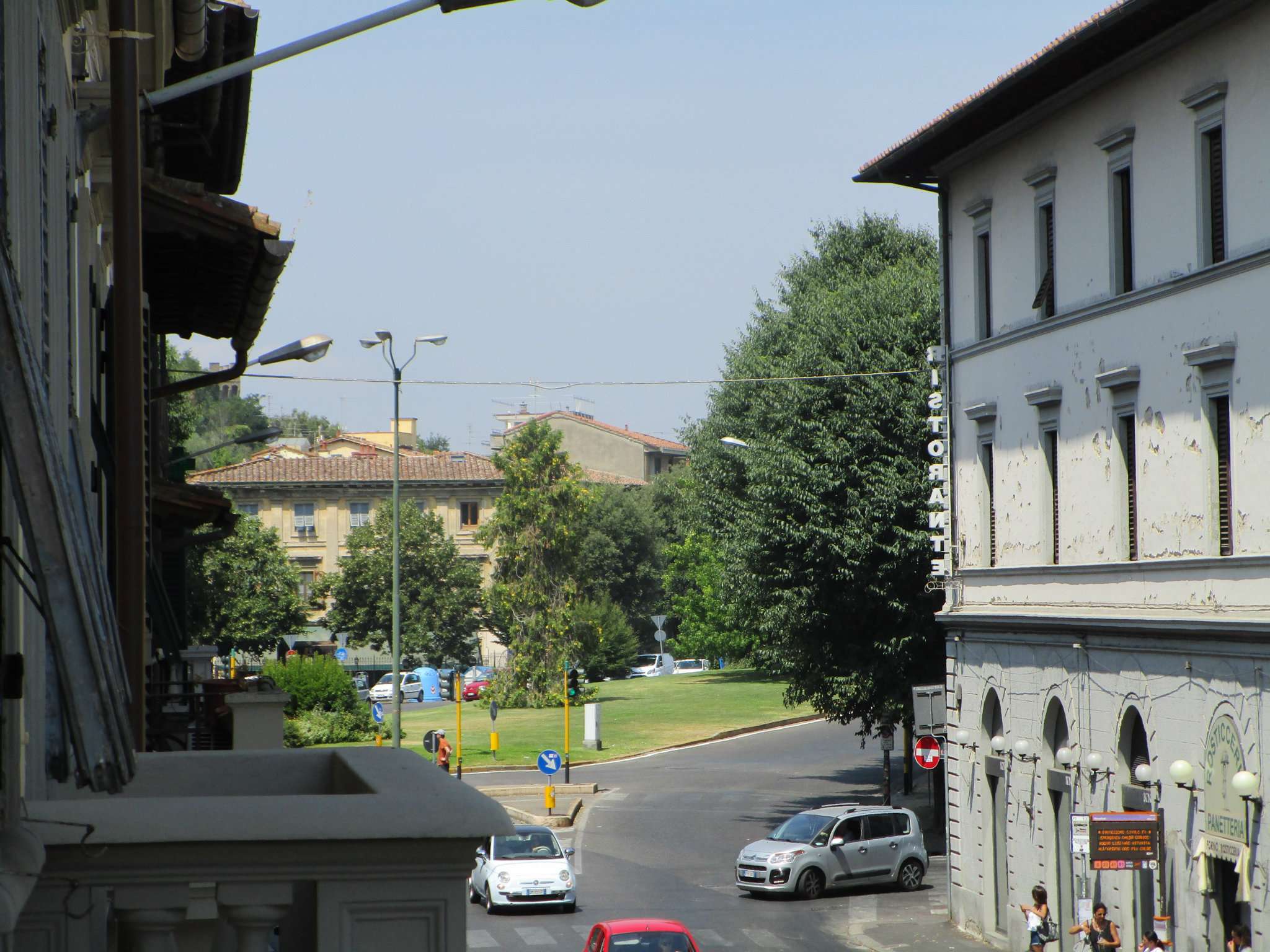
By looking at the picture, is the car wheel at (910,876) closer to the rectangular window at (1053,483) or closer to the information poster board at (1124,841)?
the rectangular window at (1053,483)

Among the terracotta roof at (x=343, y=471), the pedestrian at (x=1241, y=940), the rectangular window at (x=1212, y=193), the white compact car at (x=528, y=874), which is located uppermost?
the terracotta roof at (x=343, y=471)

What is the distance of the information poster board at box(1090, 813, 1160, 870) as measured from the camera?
66.9 feet

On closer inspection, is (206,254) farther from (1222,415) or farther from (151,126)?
(1222,415)

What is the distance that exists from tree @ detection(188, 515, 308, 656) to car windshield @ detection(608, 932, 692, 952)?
41958mm

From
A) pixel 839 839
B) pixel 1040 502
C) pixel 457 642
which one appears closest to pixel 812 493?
pixel 839 839

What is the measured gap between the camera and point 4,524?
14.8 ft

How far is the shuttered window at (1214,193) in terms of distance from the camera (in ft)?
68.4

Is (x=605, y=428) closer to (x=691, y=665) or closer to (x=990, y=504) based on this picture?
(x=691, y=665)

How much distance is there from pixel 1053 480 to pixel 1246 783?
7440 mm

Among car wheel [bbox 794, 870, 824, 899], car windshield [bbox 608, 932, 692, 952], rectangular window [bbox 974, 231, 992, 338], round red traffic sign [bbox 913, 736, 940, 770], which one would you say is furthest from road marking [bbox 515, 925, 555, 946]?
rectangular window [bbox 974, 231, 992, 338]

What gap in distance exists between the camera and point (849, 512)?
118 feet

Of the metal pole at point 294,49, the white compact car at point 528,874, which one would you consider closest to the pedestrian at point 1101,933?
the white compact car at point 528,874

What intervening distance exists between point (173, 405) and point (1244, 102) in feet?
134

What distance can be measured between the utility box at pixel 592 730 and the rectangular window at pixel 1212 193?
40167 mm
